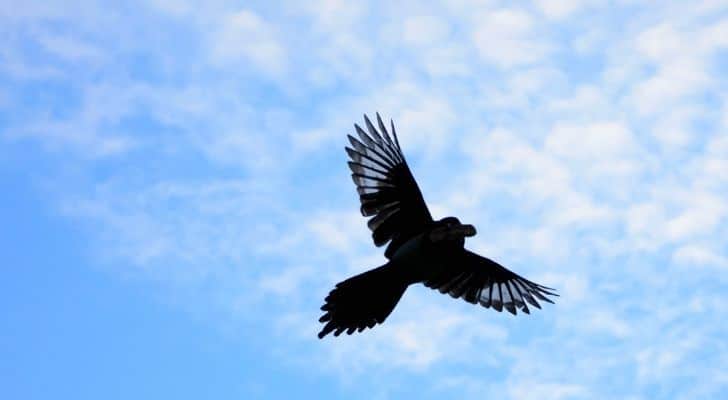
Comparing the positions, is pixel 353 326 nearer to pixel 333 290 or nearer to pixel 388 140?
pixel 333 290

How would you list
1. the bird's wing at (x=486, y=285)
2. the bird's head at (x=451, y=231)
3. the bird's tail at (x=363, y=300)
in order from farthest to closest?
the bird's wing at (x=486, y=285)
the bird's head at (x=451, y=231)
the bird's tail at (x=363, y=300)

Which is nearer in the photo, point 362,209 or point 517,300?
point 362,209

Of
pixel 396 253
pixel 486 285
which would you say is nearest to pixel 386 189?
pixel 396 253

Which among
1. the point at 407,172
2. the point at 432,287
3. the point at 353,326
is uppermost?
the point at 407,172

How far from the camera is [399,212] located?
1062 cm

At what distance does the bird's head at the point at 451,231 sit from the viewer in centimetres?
1027

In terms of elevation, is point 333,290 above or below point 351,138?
below

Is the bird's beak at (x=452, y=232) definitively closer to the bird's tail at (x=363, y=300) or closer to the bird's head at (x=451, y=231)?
the bird's head at (x=451, y=231)

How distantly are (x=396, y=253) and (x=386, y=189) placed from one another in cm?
72

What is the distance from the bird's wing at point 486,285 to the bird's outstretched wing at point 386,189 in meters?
0.66

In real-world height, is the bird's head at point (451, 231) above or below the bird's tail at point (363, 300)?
above

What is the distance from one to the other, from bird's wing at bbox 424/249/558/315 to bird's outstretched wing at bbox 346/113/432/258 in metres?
0.66

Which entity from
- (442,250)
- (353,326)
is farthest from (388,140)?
(353,326)

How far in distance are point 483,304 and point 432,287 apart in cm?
65
